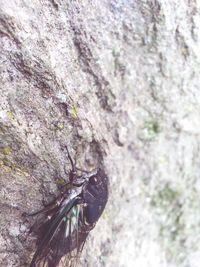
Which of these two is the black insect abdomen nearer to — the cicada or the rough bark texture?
the cicada

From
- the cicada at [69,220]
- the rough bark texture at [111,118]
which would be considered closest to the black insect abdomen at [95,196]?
the cicada at [69,220]

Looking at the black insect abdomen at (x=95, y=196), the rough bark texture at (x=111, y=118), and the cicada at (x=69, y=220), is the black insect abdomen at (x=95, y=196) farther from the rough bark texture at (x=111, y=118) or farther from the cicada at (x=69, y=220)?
the rough bark texture at (x=111, y=118)

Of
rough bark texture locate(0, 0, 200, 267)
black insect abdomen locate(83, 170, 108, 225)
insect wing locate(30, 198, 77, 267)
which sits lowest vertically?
insect wing locate(30, 198, 77, 267)

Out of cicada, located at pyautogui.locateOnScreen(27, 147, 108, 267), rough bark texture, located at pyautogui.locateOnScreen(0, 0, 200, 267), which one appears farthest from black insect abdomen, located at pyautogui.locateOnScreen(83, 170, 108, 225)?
rough bark texture, located at pyautogui.locateOnScreen(0, 0, 200, 267)

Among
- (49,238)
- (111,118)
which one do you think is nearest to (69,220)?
(49,238)

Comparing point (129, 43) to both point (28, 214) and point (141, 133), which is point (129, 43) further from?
point (28, 214)

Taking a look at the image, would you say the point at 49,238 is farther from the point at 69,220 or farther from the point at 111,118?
the point at 111,118
